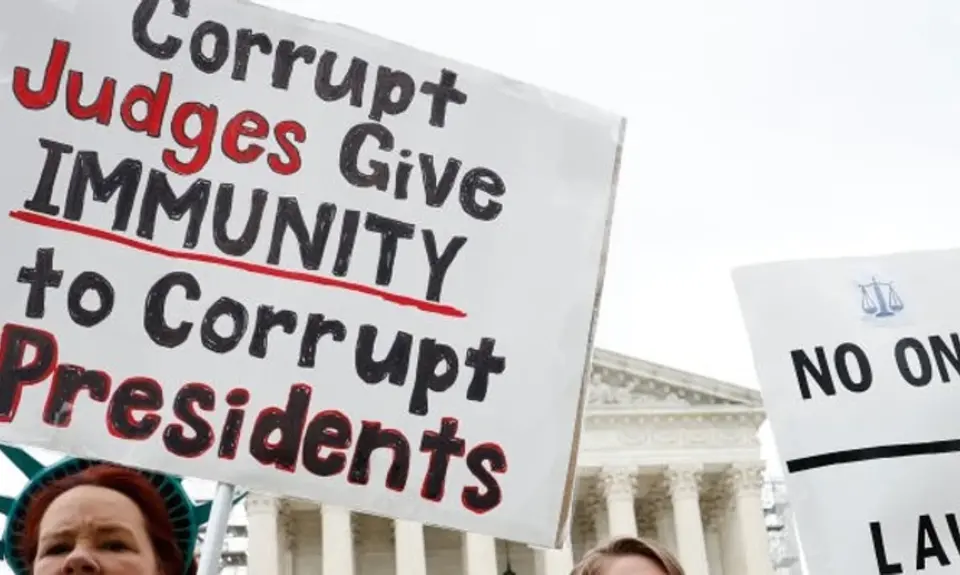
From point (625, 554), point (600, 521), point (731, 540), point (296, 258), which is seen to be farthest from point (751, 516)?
point (296, 258)

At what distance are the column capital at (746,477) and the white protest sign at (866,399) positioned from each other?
31504mm

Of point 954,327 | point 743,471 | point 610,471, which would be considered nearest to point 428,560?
point 610,471

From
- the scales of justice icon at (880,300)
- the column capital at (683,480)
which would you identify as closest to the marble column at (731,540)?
Answer: the column capital at (683,480)

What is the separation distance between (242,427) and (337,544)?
3256cm

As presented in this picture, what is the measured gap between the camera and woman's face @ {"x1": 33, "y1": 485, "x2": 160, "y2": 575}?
2.96 metres

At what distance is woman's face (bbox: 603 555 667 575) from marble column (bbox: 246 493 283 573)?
31897mm

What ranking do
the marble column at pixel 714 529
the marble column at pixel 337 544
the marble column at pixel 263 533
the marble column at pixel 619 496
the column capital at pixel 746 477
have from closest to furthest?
the marble column at pixel 263 533, the marble column at pixel 337 544, the marble column at pixel 619 496, the column capital at pixel 746 477, the marble column at pixel 714 529

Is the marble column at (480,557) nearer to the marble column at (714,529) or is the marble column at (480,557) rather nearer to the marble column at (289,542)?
the marble column at (289,542)

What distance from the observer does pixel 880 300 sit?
17.7ft

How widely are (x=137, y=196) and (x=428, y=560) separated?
36503 mm

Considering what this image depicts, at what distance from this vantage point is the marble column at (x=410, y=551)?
34.7 m

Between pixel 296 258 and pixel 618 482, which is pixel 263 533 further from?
pixel 296 258

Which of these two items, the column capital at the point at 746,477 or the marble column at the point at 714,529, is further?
the marble column at the point at 714,529

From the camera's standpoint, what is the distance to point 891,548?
16.0 ft
